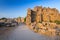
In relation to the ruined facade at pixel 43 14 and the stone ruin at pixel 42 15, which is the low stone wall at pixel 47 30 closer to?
the stone ruin at pixel 42 15

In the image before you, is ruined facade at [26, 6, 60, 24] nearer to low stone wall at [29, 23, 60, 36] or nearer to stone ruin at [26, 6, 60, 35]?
→ stone ruin at [26, 6, 60, 35]

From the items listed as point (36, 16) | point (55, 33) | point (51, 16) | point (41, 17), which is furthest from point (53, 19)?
point (55, 33)

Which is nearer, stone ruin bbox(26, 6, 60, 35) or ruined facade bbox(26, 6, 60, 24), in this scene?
stone ruin bbox(26, 6, 60, 35)

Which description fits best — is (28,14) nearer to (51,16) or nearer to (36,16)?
(36,16)

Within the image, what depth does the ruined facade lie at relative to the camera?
219 feet

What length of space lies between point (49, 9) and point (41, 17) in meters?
7.54

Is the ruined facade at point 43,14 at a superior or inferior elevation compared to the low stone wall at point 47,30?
superior

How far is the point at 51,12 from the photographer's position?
67.8 meters

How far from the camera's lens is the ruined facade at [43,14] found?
219 feet

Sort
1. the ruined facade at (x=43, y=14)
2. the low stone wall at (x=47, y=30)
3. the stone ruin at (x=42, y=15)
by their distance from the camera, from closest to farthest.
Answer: the low stone wall at (x=47, y=30)
the stone ruin at (x=42, y=15)
the ruined facade at (x=43, y=14)

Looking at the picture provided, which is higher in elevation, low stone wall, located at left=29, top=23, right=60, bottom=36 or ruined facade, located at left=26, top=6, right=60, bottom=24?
ruined facade, located at left=26, top=6, right=60, bottom=24

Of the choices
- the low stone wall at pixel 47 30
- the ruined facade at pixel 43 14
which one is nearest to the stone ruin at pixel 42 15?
the ruined facade at pixel 43 14

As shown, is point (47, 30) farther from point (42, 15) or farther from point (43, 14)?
point (42, 15)

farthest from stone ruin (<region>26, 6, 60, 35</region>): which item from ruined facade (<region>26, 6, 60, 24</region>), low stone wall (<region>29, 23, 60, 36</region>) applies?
low stone wall (<region>29, 23, 60, 36</region>)
